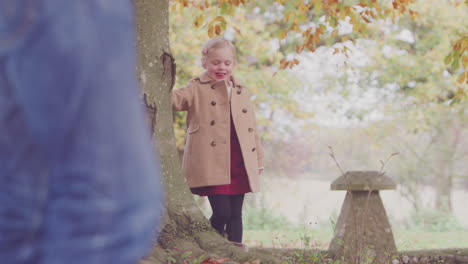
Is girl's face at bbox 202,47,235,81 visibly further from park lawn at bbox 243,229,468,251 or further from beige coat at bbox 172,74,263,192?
park lawn at bbox 243,229,468,251

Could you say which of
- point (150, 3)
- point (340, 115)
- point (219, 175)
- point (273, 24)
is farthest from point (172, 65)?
point (340, 115)

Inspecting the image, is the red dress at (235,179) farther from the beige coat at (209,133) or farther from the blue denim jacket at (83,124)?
the blue denim jacket at (83,124)

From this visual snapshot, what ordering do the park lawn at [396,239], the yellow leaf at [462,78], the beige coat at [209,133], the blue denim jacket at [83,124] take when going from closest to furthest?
the blue denim jacket at [83,124]
the beige coat at [209,133]
the yellow leaf at [462,78]
the park lawn at [396,239]

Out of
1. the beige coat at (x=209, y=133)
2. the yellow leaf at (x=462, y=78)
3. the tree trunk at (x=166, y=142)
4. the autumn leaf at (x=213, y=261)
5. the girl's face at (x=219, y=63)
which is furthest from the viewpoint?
the yellow leaf at (x=462, y=78)

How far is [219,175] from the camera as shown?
426cm

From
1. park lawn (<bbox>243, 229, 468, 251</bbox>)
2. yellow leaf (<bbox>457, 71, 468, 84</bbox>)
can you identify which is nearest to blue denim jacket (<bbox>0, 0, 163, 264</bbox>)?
yellow leaf (<bbox>457, 71, 468, 84</bbox>)

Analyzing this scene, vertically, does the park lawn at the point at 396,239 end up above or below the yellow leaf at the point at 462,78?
below

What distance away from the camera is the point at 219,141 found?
434cm

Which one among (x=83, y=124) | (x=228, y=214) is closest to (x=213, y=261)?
(x=228, y=214)

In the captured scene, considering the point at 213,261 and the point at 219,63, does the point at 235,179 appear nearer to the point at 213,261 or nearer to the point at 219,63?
the point at 219,63

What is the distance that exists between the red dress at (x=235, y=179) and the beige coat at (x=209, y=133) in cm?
6

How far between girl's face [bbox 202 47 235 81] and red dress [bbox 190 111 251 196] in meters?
0.39

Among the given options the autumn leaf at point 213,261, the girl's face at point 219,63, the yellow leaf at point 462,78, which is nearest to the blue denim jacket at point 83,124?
the autumn leaf at point 213,261

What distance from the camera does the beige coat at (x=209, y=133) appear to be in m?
4.29
